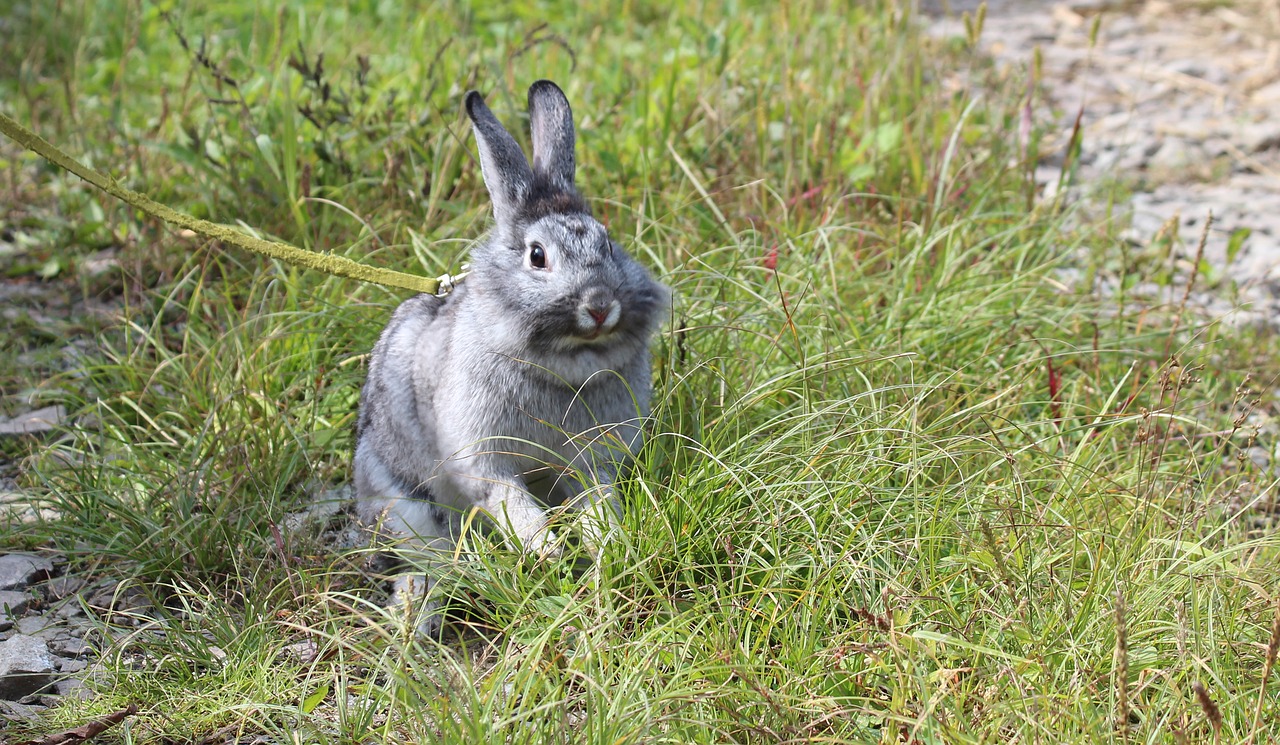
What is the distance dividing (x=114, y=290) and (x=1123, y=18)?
7.23 m

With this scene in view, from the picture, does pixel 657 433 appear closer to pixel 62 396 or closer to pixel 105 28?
pixel 62 396

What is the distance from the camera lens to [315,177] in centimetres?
483

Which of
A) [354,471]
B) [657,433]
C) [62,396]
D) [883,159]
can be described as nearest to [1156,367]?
[883,159]

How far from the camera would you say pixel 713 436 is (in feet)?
10.7

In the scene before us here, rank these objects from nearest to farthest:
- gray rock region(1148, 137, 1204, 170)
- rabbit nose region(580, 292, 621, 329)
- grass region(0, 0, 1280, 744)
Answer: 1. grass region(0, 0, 1280, 744)
2. rabbit nose region(580, 292, 621, 329)
3. gray rock region(1148, 137, 1204, 170)

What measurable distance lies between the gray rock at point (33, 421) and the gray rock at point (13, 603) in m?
0.79

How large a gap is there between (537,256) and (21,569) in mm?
1715

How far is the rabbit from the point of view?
307 centimetres

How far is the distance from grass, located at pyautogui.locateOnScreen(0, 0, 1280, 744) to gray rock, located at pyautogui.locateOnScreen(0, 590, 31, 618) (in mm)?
187

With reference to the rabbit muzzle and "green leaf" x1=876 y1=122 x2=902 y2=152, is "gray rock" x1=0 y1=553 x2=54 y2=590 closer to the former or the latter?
the rabbit muzzle

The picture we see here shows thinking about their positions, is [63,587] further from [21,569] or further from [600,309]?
[600,309]

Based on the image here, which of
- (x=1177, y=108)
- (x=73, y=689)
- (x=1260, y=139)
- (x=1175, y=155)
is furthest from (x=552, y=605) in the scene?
(x=1177, y=108)

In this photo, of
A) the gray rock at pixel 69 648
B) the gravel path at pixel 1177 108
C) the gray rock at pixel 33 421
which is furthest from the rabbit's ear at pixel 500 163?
the gravel path at pixel 1177 108

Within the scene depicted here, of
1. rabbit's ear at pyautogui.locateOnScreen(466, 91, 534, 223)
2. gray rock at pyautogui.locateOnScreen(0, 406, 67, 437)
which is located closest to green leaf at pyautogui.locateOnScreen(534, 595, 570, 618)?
rabbit's ear at pyautogui.locateOnScreen(466, 91, 534, 223)
